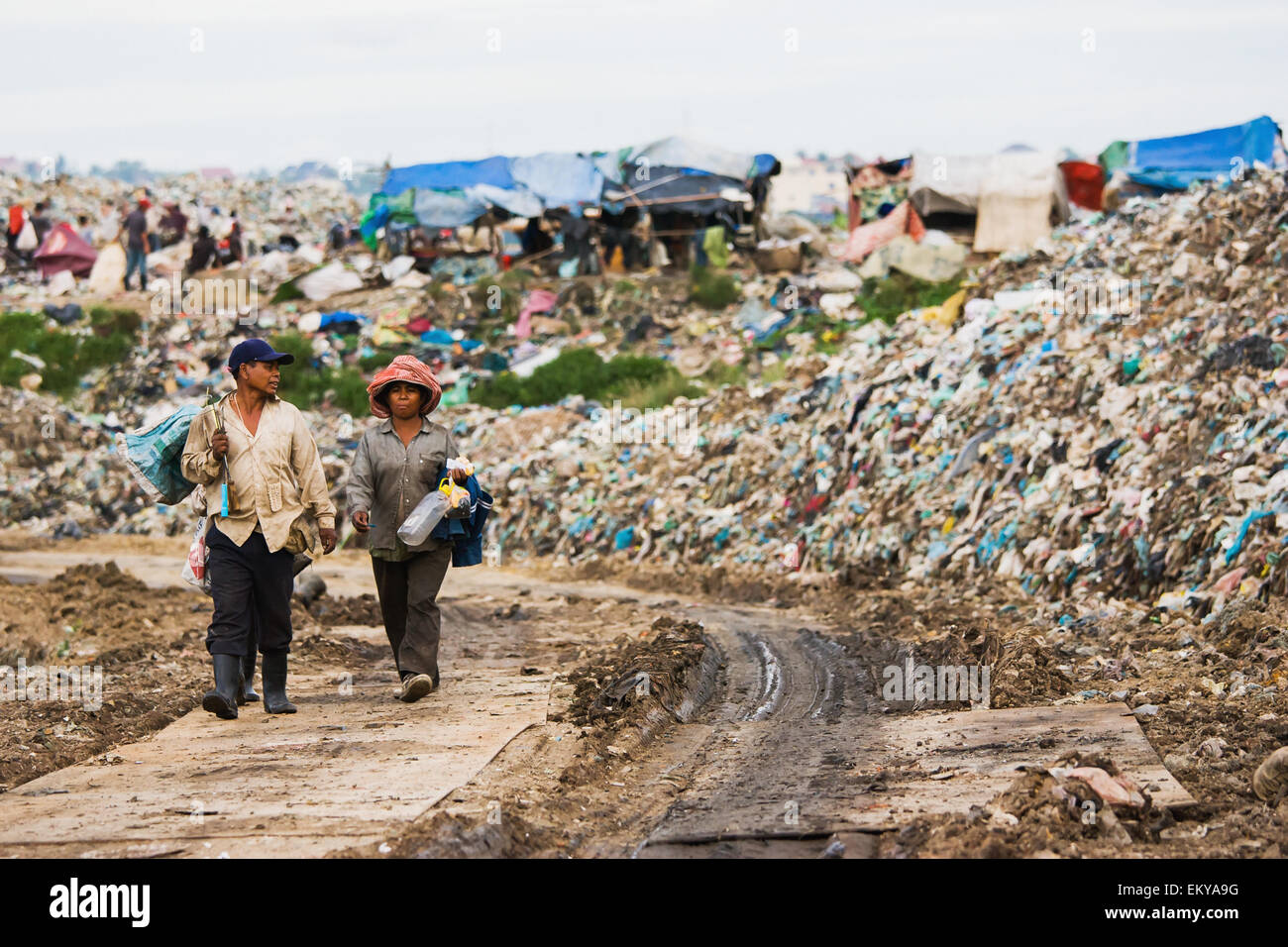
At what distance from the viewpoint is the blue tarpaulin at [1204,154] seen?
2125cm

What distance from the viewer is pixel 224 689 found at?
5988 millimetres

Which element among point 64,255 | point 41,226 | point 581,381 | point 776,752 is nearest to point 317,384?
point 581,381

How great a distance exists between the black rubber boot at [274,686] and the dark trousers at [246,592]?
0.11 metres

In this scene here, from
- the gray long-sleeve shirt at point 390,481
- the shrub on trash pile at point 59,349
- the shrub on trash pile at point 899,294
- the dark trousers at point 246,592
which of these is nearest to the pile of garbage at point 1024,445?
the shrub on trash pile at point 899,294

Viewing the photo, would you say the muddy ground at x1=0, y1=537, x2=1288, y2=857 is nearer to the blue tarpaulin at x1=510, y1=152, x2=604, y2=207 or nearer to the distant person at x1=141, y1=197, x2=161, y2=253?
the blue tarpaulin at x1=510, y1=152, x2=604, y2=207

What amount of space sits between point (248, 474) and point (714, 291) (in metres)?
17.4

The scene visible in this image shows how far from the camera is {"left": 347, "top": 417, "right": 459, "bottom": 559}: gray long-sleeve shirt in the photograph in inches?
252

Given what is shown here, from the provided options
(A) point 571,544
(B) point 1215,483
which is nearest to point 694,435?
(A) point 571,544

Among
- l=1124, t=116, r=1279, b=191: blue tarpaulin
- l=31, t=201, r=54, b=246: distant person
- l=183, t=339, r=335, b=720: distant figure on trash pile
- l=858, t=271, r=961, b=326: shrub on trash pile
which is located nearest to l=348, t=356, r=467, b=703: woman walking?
l=183, t=339, r=335, b=720: distant figure on trash pile

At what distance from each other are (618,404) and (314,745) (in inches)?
468

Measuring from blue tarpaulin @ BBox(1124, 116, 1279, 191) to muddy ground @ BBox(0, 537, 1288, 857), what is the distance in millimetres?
12755

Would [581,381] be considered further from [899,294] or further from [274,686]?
[274,686]

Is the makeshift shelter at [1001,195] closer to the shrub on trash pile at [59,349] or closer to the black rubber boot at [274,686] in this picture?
the shrub on trash pile at [59,349]

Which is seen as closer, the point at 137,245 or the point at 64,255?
the point at 137,245
